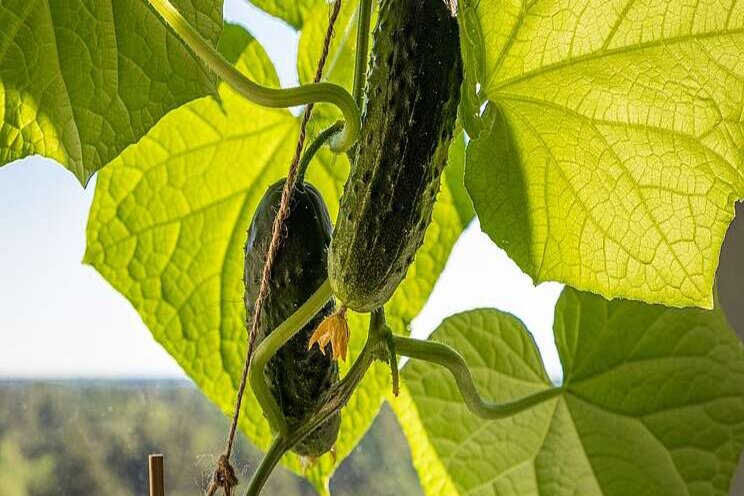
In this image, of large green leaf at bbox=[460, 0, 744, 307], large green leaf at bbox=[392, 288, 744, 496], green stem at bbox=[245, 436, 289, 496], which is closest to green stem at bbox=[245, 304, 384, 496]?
green stem at bbox=[245, 436, 289, 496]

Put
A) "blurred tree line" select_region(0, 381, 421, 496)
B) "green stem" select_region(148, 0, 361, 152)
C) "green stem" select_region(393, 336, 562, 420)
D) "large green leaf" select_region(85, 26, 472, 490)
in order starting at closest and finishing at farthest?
1. "green stem" select_region(148, 0, 361, 152)
2. "green stem" select_region(393, 336, 562, 420)
3. "large green leaf" select_region(85, 26, 472, 490)
4. "blurred tree line" select_region(0, 381, 421, 496)

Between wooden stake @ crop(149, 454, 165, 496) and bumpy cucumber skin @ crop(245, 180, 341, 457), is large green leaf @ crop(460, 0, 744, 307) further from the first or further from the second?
wooden stake @ crop(149, 454, 165, 496)

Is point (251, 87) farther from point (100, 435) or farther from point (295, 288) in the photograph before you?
point (100, 435)

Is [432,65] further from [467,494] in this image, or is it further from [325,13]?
[467,494]

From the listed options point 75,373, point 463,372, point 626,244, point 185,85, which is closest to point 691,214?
point 626,244

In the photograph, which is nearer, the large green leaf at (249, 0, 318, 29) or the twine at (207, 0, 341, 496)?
the twine at (207, 0, 341, 496)
